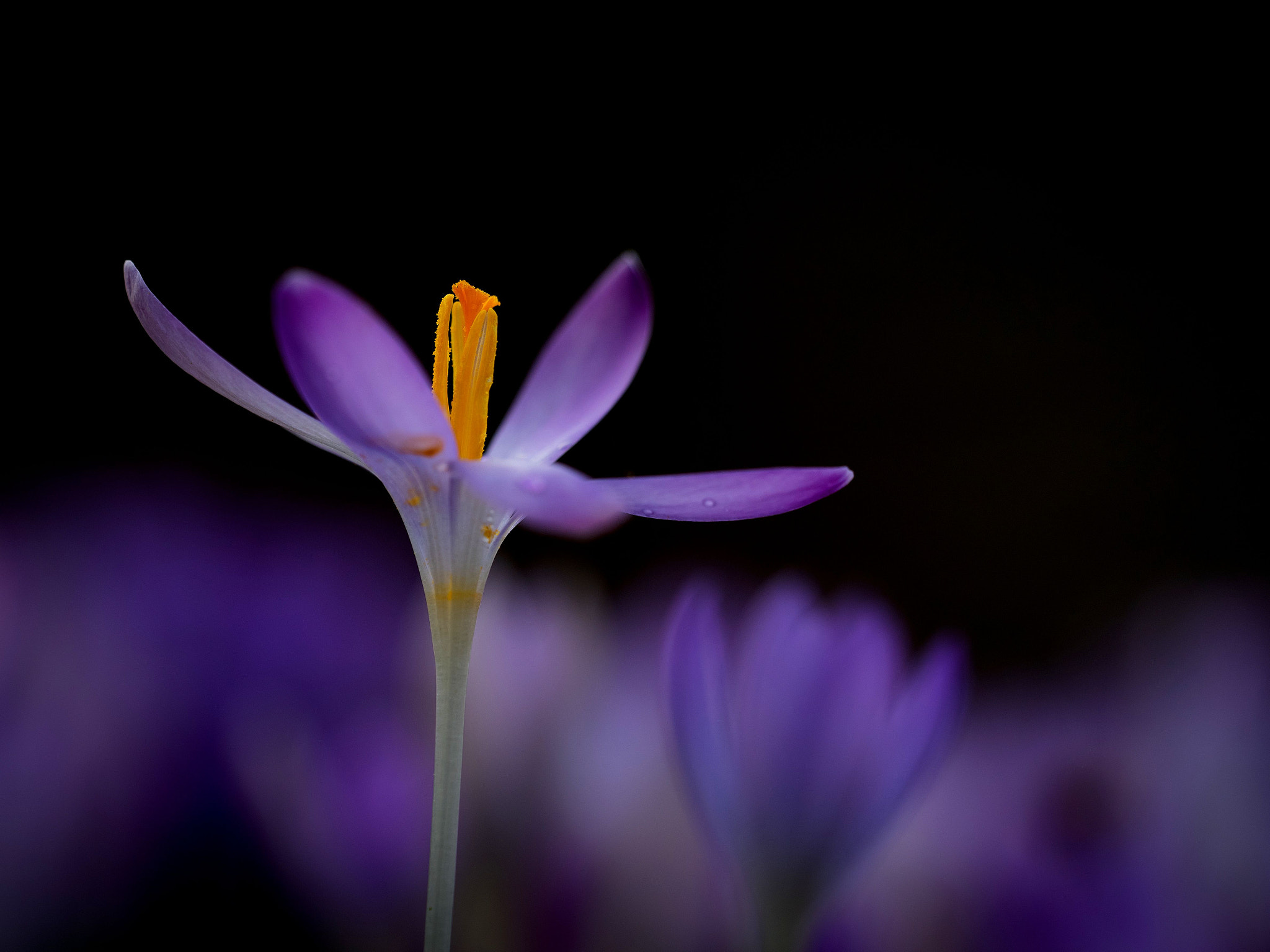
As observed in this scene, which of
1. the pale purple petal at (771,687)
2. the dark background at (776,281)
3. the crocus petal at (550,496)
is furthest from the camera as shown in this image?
the dark background at (776,281)

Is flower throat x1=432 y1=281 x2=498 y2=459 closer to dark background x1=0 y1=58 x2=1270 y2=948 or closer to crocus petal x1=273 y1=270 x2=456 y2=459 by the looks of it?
crocus petal x1=273 y1=270 x2=456 y2=459

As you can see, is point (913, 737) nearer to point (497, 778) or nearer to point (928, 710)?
point (928, 710)

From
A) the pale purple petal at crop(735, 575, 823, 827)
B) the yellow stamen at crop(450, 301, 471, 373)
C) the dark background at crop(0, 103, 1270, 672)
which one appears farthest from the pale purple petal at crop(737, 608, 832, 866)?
the dark background at crop(0, 103, 1270, 672)

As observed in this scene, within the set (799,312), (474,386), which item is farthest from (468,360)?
(799,312)

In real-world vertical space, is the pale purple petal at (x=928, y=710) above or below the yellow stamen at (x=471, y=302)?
below

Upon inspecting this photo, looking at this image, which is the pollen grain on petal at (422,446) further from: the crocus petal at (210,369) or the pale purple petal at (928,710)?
the pale purple petal at (928,710)

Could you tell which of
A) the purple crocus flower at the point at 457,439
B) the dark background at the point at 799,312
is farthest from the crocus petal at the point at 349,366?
the dark background at the point at 799,312
